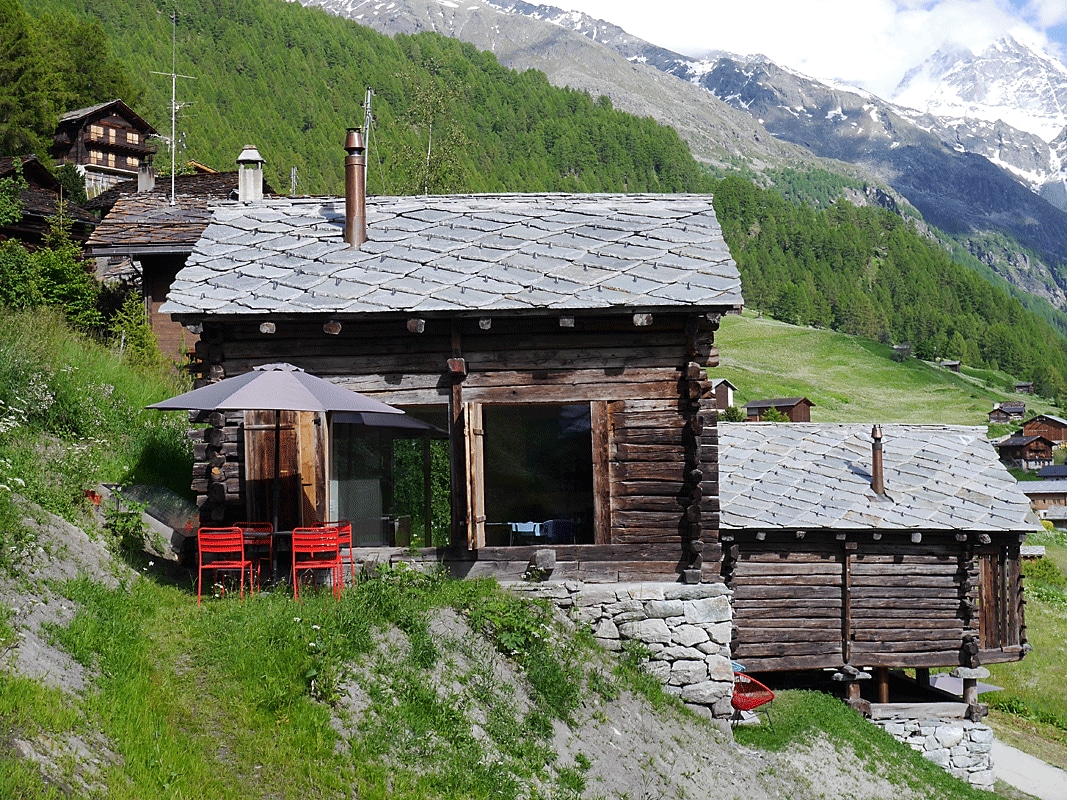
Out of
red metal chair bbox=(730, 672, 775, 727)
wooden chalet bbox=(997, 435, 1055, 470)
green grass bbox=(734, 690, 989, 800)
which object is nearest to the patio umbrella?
red metal chair bbox=(730, 672, 775, 727)

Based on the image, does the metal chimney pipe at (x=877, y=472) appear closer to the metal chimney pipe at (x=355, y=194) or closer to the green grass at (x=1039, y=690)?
the green grass at (x=1039, y=690)

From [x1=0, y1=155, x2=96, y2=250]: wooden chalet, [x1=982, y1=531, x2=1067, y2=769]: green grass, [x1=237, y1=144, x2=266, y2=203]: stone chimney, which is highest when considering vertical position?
[x1=0, y1=155, x2=96, y2=250]: wooden chalet

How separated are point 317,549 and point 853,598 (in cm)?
1106

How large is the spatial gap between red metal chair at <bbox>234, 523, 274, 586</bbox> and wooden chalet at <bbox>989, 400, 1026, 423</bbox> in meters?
90.4

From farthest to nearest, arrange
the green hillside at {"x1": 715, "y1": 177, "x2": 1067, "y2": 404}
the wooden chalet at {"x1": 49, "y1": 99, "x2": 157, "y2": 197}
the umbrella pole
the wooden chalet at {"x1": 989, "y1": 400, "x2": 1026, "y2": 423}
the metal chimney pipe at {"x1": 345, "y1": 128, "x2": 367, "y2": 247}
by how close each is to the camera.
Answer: the green hillside at {"x1": 715, "y1": 177, "x2": 1067, "y2": 404} < the wooden chalet at {"x1": 989, "y1": 400, "x2": 1026, "y2": 423} < the wooden chalet at {"x1": 49, "y1": 99, "x2": 157, "y2": 197} < the metal chimney pipe at {"x1": 345, "y1": 128, "x2": 367, "y2": 247} < the umbrella pole

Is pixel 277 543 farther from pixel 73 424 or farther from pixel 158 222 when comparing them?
pixel 158 222

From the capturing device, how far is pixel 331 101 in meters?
119

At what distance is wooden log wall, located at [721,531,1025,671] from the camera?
17.8 meters

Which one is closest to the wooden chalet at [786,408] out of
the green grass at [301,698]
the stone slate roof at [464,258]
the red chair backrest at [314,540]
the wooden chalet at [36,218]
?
the wooden chalet at [36,218]

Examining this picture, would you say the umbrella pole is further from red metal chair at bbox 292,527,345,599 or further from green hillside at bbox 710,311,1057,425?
green hillside at bbox 710,311,1057,425

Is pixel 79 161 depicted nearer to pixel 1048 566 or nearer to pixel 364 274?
pixel 364 274

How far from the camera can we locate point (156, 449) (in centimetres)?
1556

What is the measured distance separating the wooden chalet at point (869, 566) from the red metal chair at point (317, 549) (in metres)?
8.16

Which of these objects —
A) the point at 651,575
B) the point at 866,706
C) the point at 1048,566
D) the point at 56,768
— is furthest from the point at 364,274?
the point at 1048,566
